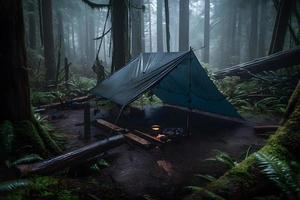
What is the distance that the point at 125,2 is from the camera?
12031mm

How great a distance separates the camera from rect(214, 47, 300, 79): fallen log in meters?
12.5

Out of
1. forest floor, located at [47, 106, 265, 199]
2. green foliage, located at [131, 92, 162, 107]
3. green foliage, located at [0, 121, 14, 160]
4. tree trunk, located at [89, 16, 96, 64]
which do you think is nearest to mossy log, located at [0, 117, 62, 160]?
green foliage, located at [0, 121, 14, 160]

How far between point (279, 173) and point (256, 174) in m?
0.35

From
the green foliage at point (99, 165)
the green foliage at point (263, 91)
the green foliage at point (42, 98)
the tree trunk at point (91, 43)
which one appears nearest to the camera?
the green foliage at point (99, 165)

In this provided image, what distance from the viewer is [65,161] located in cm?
533

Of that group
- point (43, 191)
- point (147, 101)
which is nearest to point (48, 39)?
point (147, 101)

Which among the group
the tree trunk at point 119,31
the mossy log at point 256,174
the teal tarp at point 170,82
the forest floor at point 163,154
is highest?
the tree trunk at point 119,31

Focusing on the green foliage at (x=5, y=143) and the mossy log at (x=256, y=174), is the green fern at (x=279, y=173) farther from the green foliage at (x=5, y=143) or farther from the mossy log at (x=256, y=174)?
the green foliage at (x=5, y=143)

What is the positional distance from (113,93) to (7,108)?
3758 millimetres

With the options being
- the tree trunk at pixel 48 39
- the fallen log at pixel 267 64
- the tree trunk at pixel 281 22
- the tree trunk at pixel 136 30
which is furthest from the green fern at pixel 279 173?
the tree trunk at pixel 136 30

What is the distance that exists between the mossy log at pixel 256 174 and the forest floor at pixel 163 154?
113 centimetres

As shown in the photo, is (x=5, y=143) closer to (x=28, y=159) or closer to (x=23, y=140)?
(x=23, y=140)

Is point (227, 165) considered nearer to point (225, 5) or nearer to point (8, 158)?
point (8, 158)

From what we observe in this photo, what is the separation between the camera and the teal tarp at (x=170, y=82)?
7.94 m
